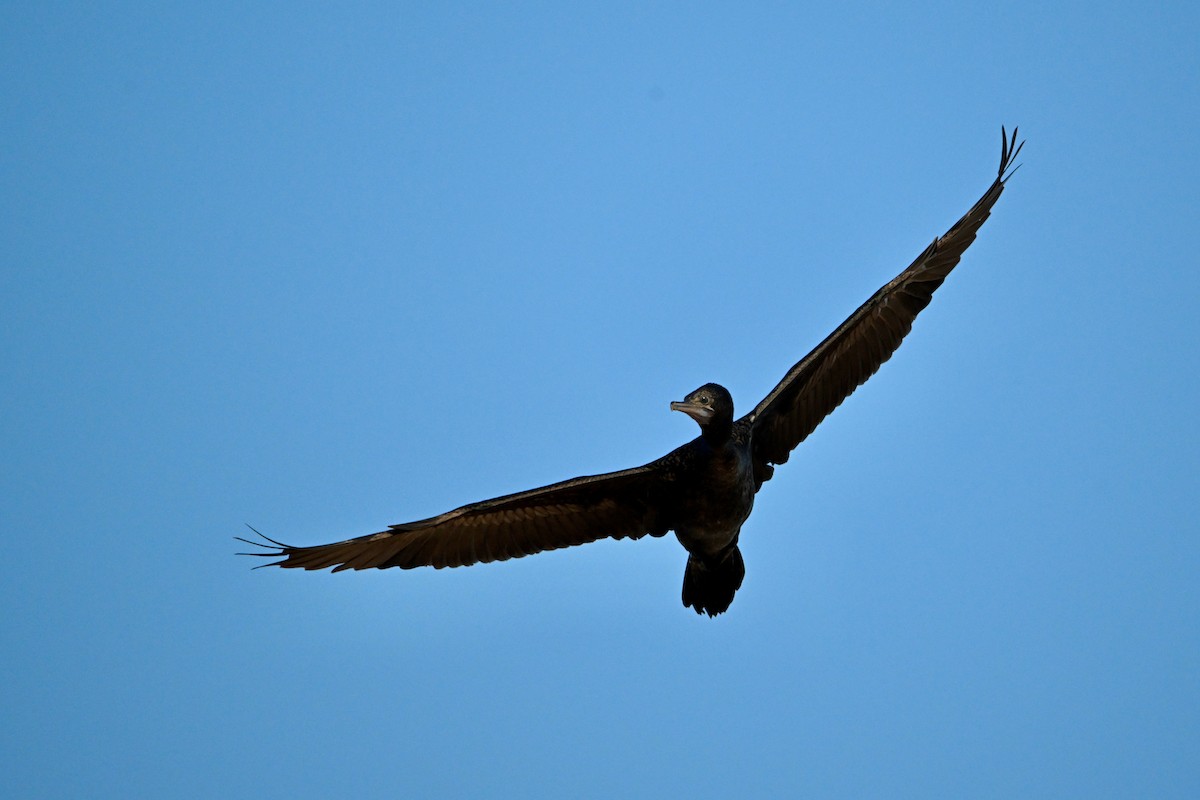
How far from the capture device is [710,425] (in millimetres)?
10844

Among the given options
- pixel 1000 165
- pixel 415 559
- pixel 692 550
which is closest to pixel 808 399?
pixel 692 550

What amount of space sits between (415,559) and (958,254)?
6.26m

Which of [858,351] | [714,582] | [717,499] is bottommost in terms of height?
[714,582]

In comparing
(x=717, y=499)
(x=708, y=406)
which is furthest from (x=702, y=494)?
(x=708, y=406)

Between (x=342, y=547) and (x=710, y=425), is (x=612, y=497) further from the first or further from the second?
(x=342, y=547)

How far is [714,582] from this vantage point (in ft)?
39.7

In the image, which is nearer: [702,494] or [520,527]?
[702,494]

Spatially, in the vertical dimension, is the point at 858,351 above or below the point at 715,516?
above

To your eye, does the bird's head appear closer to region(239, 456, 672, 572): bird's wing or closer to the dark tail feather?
region(239, 456, 672, 572): bird's wing

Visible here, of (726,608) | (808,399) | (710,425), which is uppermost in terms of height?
(808,399)

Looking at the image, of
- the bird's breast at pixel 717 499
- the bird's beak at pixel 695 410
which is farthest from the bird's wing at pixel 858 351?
the bird's beak at pixel 695 410

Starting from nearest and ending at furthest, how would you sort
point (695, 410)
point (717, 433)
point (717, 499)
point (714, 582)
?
point (695, 410) < point (717, 433) < point (717, 499) < point (714, 582)

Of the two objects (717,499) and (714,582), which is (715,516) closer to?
(717,499)

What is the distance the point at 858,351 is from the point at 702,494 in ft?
8.22
